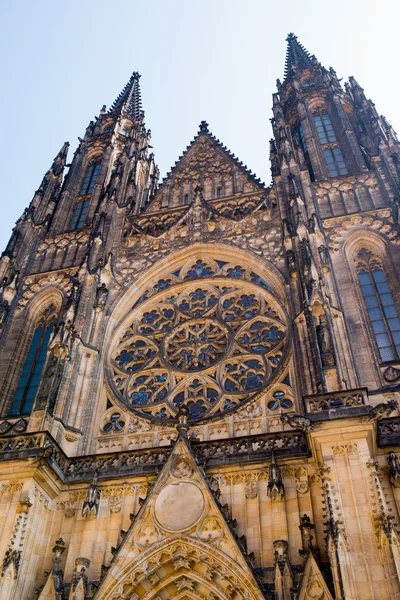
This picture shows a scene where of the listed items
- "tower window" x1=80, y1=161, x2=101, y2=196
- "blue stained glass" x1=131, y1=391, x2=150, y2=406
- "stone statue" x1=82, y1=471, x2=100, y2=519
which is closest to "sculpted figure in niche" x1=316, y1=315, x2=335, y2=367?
"blue stained glass" x1=131, y1=391, x2=150, y2=406

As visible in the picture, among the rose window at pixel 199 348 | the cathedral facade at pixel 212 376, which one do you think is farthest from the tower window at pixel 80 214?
the rose window at pixel 199 348

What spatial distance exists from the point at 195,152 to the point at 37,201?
6.12 meters

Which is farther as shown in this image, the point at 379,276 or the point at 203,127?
the point at 203,127

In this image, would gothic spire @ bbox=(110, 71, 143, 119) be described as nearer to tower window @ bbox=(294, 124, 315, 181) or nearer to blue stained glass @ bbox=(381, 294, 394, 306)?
tower window @ bbox=(294, 124, 315, 181)

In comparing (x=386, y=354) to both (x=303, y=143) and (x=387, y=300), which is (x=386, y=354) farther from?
(x=303, y=143)

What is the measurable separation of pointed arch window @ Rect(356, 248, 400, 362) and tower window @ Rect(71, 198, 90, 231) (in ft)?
33.3

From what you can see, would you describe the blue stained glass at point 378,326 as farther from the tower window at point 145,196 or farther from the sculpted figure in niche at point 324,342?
the tower window at point 145,196

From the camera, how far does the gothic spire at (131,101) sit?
2825cm

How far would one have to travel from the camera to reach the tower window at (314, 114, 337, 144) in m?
21.5

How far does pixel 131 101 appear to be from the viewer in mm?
29922

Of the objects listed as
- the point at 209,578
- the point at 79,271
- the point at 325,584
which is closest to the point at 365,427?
the point at 325,584

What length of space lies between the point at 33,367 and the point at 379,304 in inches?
359

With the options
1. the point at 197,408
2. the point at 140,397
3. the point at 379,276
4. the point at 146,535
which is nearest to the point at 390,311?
the point at 379,276

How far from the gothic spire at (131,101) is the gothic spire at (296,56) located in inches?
285
